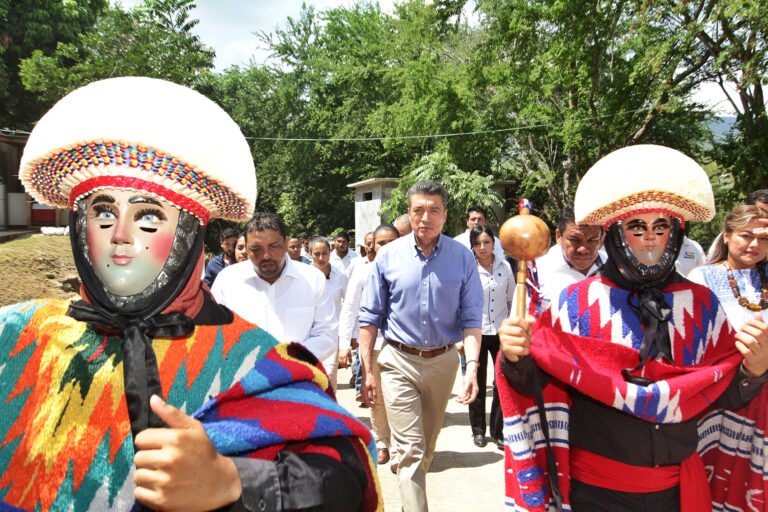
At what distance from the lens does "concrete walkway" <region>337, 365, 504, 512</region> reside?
438 centimetres

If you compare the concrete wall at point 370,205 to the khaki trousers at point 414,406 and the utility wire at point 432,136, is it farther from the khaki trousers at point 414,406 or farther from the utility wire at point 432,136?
the khaki trousers at point 414,406

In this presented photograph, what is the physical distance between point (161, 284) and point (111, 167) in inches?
14.2

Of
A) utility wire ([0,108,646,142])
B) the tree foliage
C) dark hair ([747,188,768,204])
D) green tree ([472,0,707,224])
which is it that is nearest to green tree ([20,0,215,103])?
the tree foliage

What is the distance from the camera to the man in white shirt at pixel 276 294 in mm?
4035

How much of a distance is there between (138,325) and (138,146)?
51 cm

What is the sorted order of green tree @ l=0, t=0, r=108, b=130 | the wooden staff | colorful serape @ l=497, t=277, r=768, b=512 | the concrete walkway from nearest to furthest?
1. the wooden staff
2. colorful serape @ l=497, t=277, r=768, b=512
3. the concrete walkway
4. green tree @ l=0, t=0, r=108, b=130

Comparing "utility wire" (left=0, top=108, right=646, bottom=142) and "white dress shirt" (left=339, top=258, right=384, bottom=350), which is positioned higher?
"utility wire" (left=0, top=108, right=646, bottom=142)

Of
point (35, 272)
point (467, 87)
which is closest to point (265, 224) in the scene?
point (35, 272)

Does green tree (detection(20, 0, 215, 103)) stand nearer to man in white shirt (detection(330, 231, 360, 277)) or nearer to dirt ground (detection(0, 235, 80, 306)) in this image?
dirt ground (detection(0, 235, 80, 306))

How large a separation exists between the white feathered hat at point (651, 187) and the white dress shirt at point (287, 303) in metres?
2.24

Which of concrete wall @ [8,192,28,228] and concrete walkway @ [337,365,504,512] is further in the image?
concrete wall @ [8,192,28,228]

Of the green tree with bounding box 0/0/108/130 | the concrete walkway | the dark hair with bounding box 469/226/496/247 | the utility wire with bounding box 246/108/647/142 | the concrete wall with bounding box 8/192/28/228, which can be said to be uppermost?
the green tree with bounding box 0/0/108/130

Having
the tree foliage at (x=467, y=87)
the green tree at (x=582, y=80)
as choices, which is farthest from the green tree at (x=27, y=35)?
the green tree at (x=582, y=80)

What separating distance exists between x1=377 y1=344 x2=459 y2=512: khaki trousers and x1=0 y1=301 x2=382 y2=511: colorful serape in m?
2.32
